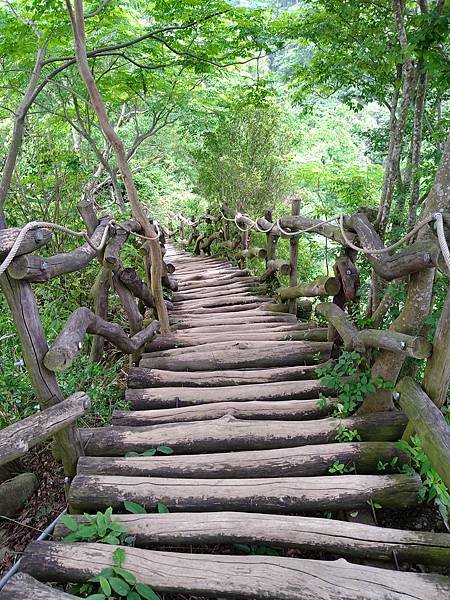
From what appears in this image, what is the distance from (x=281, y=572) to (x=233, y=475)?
0.68m

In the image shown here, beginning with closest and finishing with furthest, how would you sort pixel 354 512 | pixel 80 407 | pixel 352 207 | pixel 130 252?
pixel 354 512
pixel 80 407
pixel 130 252
pixel 352 207

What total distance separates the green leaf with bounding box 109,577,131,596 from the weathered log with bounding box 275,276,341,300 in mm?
2628

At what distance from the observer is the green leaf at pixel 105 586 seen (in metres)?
1.71

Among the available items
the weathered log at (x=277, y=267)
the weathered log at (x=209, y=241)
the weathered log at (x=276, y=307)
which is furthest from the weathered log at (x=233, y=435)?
the weathered log at (x=209, y=241)

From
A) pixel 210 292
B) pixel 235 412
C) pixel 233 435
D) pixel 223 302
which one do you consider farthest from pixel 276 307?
pixel 233 435

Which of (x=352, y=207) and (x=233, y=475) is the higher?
(x=352, y=207)

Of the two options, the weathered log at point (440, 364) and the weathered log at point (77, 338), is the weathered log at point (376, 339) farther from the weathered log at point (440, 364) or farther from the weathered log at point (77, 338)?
the weathered log at point (77, 338)

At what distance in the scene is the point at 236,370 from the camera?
3730 millimetres

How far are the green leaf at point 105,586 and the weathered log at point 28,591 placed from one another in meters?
0.11

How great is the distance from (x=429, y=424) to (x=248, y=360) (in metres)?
1.95

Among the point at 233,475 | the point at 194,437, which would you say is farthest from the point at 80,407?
the point at 233,475

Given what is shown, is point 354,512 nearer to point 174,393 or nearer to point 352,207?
point 174,393

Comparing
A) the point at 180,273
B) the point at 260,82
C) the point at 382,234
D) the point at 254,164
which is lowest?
the point at 180,273

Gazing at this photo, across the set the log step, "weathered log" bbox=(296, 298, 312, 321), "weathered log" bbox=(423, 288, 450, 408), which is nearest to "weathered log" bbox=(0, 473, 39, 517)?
the log step
